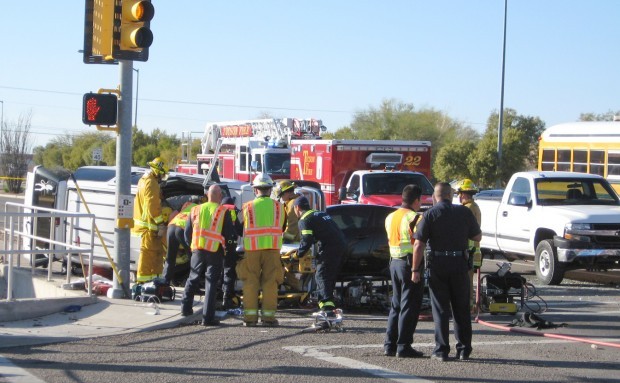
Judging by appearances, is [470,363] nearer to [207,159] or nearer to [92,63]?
[92,63]

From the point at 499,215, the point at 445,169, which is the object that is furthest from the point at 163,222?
the point at 445,169

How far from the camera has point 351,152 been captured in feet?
81.8

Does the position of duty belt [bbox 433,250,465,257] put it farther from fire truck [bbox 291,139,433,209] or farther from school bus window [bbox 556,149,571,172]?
school bus window [bbox 556,149,571,172]

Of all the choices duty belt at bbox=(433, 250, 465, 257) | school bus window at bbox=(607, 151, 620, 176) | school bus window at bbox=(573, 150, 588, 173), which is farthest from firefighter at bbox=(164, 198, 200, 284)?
school bus window at bbox=(573, 150, 588, 173)

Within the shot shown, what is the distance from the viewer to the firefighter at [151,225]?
13445 millimetres

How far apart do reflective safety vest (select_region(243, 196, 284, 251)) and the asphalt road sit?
103 centimetres

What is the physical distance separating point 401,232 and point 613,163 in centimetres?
1508

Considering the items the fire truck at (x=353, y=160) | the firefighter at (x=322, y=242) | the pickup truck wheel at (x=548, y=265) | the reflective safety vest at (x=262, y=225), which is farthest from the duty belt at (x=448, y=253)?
the fire truck at (x=353, y=160)

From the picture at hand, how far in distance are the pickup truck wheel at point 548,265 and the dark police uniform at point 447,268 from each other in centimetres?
748

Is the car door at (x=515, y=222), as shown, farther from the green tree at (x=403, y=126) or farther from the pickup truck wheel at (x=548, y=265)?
the green tree at (x=403, y=126)

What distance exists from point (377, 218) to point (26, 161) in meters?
46.3

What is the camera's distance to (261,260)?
11.5 meters

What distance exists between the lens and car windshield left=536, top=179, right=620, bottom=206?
57.9 ft

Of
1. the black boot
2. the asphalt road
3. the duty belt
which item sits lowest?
the asphalt road
